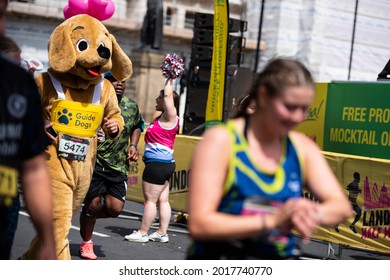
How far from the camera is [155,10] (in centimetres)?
3372

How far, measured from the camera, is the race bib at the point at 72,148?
20.6 ft

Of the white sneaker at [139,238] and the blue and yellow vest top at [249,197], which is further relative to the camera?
the white sneaker at [139,238]

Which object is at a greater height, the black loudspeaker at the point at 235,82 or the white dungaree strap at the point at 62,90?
the white dungaree strap at the point at 62,90

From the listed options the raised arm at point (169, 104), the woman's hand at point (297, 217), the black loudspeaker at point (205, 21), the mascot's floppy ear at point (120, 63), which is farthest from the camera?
the black loudspeaker at point (205, 21)

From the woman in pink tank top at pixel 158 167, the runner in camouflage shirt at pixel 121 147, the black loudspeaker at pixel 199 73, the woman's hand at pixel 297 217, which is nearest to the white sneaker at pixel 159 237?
the woman in pink tank top at pixel 158 167

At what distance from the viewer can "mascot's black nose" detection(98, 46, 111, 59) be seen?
663 cm

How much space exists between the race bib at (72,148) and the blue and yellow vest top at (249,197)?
3.12 meters

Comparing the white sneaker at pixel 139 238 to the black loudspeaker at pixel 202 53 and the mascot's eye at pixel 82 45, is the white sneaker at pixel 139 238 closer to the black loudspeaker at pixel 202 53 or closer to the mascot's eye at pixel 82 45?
the mascot's eye at pixel 82 45

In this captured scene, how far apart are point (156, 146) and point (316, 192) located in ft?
19.8

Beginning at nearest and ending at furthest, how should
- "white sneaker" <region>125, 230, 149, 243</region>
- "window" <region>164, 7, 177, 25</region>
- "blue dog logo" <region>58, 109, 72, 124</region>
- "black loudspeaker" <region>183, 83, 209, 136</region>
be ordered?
"blue dog logo" <region>58, 109, 72, 124</region>
"white sneaker" <region>125, 230, 149, 243</region>
"black loudspeaker" <region>183, 83, 209, 136</region>
"window" <region>164, 7, 177, 25</region>

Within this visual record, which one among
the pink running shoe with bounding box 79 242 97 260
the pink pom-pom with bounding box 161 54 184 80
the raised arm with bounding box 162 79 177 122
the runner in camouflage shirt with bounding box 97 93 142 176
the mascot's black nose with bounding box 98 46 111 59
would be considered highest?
the mascot's black nose with bounding box 98 46 111 59

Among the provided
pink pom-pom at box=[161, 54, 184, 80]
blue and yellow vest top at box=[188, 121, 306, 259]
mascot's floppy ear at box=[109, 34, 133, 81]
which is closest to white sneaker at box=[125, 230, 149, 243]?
pink pom-pom at box=[161, 54, 184, 80]

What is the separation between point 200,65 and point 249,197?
1515cm

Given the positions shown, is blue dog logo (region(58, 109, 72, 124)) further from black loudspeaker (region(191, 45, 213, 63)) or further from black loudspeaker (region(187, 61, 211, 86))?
black loudspeaker (region(187, 61, 211, 86))
